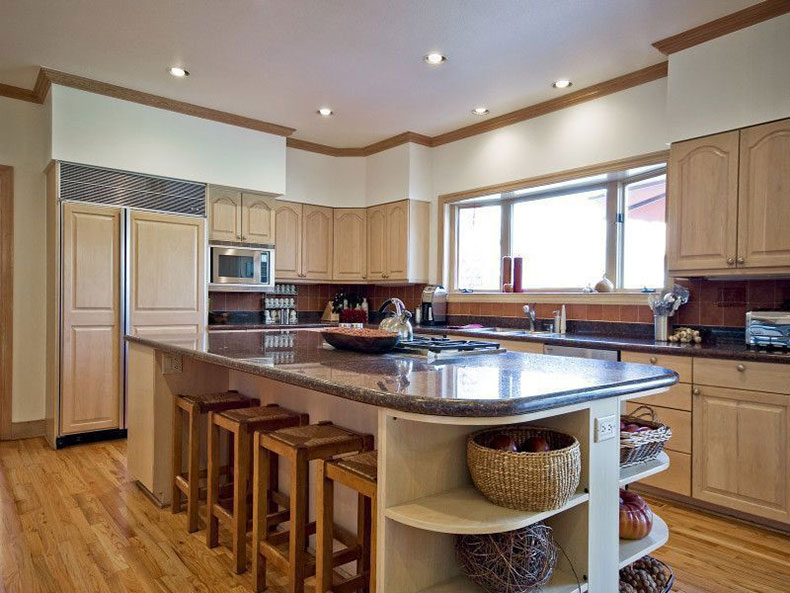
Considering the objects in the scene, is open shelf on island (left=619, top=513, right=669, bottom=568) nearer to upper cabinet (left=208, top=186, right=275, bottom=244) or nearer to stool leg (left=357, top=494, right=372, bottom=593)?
stool leg (left=357, top=494, right=372, bottom=593)

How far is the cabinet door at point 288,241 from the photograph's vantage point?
5289 mm

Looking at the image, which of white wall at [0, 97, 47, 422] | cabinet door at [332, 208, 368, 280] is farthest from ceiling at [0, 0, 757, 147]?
cabinet door at [332, 208, 368, 280]

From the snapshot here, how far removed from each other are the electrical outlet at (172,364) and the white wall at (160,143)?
1.99 meters

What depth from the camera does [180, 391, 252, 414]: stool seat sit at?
8.45ft

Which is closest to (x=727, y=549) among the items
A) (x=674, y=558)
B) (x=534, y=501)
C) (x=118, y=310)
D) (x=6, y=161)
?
(x=674, y=558)

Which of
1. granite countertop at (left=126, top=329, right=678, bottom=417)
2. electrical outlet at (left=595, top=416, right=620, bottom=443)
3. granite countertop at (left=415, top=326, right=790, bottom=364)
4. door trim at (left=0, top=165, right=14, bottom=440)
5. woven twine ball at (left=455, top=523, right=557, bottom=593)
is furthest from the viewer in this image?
door trim at (left=0, top=165, right=14, bottom=440)

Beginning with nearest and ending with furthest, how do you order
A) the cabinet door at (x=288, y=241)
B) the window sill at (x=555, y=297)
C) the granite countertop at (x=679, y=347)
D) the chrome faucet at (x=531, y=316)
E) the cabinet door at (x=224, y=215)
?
the granite countertop at (x=679, y=347), the window sill at (x=555, y=297), the chrome faucet at (x=531, y=316), the cabinet door at (x=224, y=215), the cabinet door at (x=288, y=241)

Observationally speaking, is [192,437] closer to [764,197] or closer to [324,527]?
[324,527]

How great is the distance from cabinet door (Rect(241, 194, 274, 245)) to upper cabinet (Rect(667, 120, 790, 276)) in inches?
135

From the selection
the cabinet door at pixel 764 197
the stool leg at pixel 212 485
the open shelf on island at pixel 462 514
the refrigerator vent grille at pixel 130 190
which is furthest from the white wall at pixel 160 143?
the open shelf on island at pixel 462 514

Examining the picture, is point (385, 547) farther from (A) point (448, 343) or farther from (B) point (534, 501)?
(A) point (448, 343)

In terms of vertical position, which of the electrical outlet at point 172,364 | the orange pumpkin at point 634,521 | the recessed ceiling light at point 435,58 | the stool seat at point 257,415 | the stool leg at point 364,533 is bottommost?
the stool leg at point 364,533

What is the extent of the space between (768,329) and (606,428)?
6.15 ft

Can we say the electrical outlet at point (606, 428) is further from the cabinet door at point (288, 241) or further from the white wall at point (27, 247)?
the white wall at point (27, 247)
